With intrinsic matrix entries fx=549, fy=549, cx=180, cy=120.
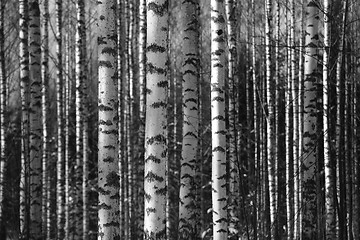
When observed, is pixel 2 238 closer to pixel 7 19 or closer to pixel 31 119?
pixel 31 119

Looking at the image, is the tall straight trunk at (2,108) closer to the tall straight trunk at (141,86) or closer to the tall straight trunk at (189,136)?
the tall straight trunk at (141,86)

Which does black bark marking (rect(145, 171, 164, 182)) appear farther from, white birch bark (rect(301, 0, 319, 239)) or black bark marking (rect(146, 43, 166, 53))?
white birch bark (rect(301, 0, 319, 239))

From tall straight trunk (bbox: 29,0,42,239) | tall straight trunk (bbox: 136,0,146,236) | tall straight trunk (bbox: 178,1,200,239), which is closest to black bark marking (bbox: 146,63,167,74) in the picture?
tall straight trunk (bbox: 178,1,200,239)

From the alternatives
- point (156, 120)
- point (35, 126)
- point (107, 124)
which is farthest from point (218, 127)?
point (35, 126)

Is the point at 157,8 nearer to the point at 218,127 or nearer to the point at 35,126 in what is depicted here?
the point at 218,127

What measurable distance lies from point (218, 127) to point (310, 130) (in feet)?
9.22

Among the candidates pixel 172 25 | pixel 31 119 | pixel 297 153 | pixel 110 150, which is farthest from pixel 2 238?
pixel 172 25

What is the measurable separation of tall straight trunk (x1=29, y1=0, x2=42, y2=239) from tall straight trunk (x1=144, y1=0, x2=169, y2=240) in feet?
15.4

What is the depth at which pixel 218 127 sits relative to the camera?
25.8 ft

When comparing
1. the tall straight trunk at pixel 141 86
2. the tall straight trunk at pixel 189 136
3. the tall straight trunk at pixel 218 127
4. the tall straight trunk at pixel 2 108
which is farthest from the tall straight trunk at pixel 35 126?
the tall straight trunk at pixel 218 127

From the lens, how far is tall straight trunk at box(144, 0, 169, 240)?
20.4 feet

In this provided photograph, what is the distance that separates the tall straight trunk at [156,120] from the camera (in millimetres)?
6207

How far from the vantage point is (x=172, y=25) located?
20.8m

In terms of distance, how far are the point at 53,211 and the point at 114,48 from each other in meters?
13.4
